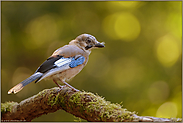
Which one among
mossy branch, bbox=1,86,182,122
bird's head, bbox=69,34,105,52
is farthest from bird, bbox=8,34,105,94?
mossy branch, bbox=1,86,182,122

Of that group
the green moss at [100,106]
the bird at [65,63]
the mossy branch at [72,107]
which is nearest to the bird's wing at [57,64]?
the bird at [65,63]

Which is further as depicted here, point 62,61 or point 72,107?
point 62,61

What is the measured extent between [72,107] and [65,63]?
871mm

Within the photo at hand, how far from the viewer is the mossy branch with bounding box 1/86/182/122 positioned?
84.0 inches

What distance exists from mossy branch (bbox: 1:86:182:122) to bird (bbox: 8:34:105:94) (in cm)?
24

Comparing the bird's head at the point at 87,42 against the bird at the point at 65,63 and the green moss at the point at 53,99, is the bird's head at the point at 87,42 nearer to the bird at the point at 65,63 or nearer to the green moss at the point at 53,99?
the bird at the point at 65,63

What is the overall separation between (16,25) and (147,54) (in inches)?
160

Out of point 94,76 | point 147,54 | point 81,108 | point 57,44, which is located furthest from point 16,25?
point 81,108

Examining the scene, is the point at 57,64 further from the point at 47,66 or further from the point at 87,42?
the point at 87,42

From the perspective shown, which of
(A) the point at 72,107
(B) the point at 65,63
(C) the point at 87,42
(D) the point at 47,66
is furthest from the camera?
(C) the point at 87,42

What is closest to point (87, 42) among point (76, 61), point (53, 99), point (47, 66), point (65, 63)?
point (76, 61)

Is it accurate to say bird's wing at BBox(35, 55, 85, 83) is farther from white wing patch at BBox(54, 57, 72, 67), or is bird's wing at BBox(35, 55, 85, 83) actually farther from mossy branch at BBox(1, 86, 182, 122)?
mossy branch at BBox(1, 86, 182, 122)

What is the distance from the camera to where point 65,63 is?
129 inches

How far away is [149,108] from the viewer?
634cm
